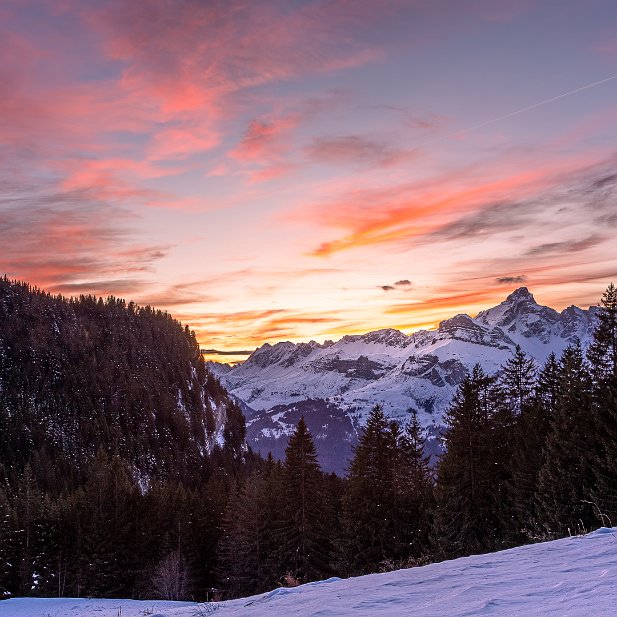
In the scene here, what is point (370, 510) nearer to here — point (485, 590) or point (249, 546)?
Result: point (249, 546)

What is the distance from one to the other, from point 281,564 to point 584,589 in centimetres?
4970

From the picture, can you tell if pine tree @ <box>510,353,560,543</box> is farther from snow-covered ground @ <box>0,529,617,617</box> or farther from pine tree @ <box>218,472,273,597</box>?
snow-covered ground @ <box>0,529,617,617</box>

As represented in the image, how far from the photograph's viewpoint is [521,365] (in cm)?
5812

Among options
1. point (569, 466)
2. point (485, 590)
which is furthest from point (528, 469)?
point (485, 590)

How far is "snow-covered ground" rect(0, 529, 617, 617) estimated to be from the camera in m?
6.63

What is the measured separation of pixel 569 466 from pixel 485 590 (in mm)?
31246

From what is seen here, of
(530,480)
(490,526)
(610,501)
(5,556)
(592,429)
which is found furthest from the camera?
(5,556)

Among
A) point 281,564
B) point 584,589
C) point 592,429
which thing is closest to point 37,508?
point 281,564

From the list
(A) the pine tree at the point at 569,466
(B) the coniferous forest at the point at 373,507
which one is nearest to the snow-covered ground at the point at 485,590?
(B) the coniferous forest at the point at 373,507

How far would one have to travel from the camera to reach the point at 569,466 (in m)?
35.9

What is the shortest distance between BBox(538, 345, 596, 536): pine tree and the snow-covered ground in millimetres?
25281

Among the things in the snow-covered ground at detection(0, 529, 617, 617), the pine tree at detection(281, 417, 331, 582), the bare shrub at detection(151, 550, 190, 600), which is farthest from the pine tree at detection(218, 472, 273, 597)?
the snow-covered ground at detection(0, 529, 617, 617)

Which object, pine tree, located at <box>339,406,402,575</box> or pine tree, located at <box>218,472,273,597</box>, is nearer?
pine tree, located at <box>339,406,402,575</box>

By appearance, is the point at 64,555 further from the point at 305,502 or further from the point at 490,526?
the point at 490,526
